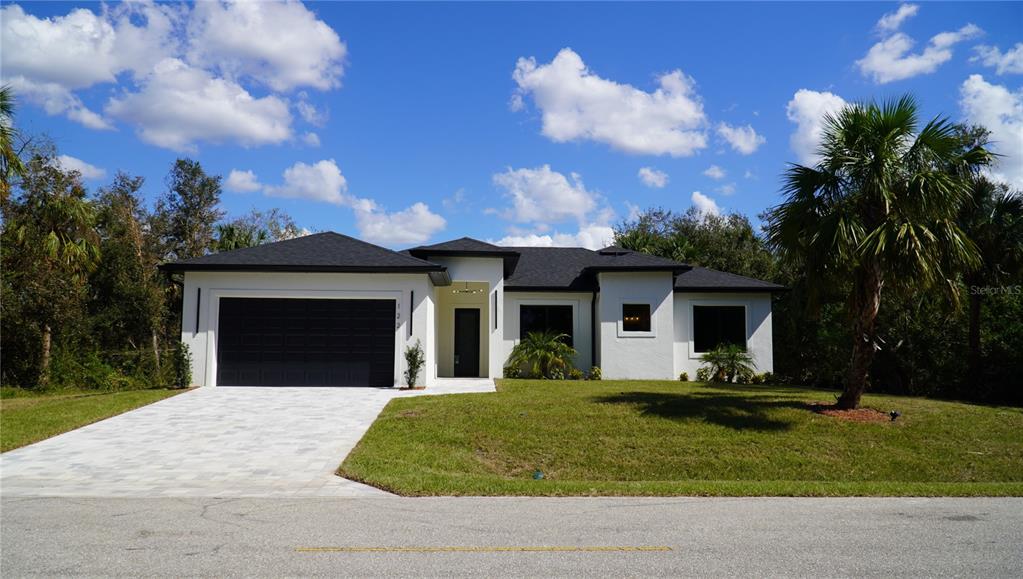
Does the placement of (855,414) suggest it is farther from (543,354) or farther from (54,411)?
(54,411)

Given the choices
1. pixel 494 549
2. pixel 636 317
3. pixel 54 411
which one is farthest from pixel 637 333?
pixel 494 549

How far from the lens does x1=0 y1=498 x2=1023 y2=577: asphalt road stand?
17.2 feet

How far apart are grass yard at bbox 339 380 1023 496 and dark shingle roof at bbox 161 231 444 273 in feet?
15.1

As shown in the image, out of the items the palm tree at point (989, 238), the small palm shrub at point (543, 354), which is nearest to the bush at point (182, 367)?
the small palm shrub at point (543, 354)

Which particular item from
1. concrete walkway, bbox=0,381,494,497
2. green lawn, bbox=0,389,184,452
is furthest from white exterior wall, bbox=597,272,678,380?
green lawn, bbox=0,389,184,452

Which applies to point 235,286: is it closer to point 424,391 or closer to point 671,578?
point 424,391

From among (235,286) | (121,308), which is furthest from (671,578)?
(121,308)

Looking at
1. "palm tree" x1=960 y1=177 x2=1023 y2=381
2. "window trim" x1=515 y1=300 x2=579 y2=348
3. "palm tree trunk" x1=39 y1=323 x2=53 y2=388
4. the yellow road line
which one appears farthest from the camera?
"window trim" x1=515 y1=300 x2=579 y2=348

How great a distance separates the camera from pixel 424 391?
55.8 ft

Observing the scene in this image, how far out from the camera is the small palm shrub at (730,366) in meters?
21.8

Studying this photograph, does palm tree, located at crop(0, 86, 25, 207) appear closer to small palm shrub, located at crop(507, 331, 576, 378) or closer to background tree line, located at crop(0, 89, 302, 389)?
background tree line, located at crop(0, 89, 302, 389)

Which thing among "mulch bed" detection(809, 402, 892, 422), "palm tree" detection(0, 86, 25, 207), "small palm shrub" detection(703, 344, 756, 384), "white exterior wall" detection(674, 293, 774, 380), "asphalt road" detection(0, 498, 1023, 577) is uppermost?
"palm tree" detection(0, 86, 25, 207)

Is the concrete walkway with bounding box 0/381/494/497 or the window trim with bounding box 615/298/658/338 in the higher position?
the window trim with bounding box 615/298/658/338

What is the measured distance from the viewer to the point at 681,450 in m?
11.5
